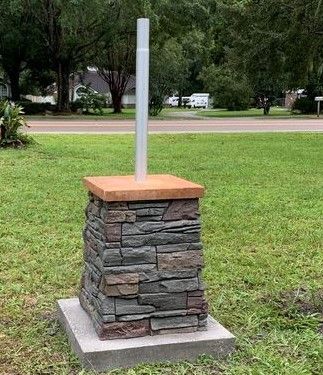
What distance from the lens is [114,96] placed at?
3756 centimetres

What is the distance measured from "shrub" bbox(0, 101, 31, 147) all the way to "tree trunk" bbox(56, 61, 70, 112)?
19005 mm

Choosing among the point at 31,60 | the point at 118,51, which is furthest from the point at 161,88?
the point at 31,60

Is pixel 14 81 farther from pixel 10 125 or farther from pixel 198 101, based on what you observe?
pixel 198 101

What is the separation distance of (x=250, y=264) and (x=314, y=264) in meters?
0.49

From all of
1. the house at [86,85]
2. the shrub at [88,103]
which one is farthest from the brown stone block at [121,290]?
the house at [86,85]

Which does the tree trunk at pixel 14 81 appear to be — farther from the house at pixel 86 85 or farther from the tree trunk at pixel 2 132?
the tree trunk at pixel 2 132

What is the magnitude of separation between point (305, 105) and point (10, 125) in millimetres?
32071

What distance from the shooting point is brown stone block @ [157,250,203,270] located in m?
3.25

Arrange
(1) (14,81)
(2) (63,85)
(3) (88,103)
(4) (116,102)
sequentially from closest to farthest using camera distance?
(2) (63,85)
(3) (88,103)
(1) (14,81)
(4) (116,102)

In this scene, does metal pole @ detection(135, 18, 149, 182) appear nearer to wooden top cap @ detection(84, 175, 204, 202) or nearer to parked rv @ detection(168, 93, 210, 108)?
wooden top cap @ detection(84, 175, 204, 202)

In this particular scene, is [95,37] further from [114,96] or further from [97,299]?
[97,299]

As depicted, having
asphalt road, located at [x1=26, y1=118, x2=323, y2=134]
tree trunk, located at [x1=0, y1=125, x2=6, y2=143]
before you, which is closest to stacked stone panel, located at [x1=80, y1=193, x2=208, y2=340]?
tree trunk, located at [x1=0, y1=125, x2=6, y2=143]

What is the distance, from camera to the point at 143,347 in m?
3.17

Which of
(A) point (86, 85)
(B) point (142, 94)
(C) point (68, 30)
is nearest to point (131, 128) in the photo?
(C) point (68, 30)
